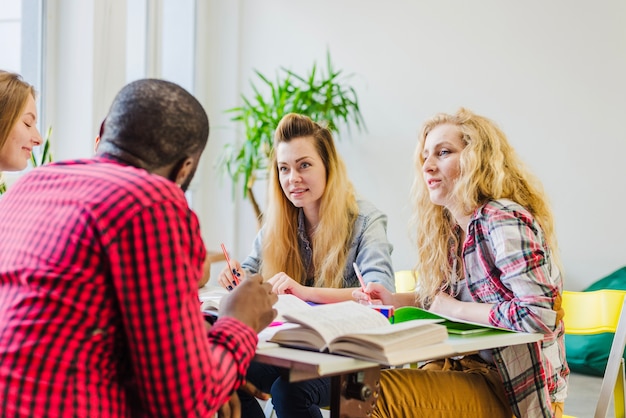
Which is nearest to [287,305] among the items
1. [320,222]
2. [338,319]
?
[338,319]

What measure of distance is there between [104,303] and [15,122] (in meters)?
1.57

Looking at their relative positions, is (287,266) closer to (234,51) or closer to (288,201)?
(288,201)

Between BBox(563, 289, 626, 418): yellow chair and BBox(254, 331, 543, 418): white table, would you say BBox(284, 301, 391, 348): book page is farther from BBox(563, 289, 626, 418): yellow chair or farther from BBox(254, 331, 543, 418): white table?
BBox(563, 289, 626, 418): yellow chair

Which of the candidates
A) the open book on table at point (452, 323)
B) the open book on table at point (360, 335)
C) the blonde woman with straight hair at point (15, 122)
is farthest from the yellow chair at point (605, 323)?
the blonde woman with straight hair at point (15, 122)

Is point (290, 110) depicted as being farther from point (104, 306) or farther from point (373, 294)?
point (104, 306)

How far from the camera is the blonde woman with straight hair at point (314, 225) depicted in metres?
2.65

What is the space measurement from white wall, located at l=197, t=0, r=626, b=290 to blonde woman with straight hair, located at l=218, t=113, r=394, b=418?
1.92 metres

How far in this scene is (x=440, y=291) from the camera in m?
2.32

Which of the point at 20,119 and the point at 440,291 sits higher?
the point at 20,119

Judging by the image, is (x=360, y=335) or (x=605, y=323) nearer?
(x=360, y=335)

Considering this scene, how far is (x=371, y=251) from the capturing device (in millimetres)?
2627

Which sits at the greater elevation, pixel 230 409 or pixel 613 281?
pixel 230 409

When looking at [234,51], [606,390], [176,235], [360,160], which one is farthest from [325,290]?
[234,51]

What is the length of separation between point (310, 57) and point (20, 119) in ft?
9.90
